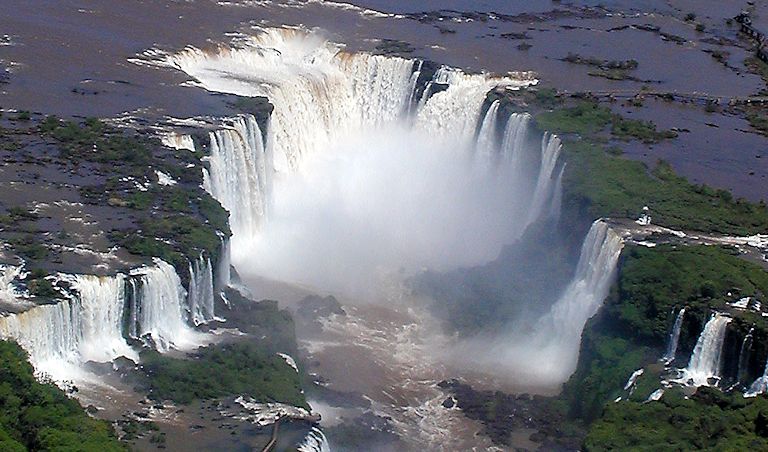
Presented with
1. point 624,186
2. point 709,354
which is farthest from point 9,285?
point 624,186

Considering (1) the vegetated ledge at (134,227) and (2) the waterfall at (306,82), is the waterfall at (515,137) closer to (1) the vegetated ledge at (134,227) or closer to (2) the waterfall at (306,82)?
(2) the waterfall at (306,82)

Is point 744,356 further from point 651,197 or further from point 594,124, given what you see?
point 594,124

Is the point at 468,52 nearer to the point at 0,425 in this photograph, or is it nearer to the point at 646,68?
the point at 646,68

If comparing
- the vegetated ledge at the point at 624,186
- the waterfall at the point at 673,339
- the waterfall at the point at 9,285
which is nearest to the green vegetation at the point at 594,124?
the vegetated ledge at the point at 624,186

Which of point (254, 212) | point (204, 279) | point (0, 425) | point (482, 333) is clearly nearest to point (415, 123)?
point (254, 212)

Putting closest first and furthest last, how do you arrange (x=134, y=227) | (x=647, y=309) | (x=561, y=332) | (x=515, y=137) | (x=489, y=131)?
(x=647, y=309), (x=134, y=227), (x=561, y=332), (x=515, y=137), (x=489, y=131)

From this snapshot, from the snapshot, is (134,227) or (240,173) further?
(240,173)
